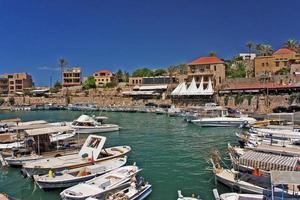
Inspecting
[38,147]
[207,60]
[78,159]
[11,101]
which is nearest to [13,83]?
[11,101]

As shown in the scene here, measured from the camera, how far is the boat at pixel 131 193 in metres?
18.1

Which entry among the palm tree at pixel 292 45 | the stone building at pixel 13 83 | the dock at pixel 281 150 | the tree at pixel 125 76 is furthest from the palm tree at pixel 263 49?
the stone building at pixel 13 83

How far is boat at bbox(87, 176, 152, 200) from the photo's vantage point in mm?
18078

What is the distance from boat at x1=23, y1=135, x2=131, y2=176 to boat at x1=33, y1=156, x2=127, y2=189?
2.39 ft

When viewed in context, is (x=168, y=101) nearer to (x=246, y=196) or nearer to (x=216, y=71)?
(x=216, y=71)

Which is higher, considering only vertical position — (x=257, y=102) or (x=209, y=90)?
(x=209, y=90)

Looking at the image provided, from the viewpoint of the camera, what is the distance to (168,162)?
29156 millimetres

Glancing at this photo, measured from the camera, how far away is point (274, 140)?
31266 mm

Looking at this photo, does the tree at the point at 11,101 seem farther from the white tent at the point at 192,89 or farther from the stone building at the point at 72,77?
the white tent at the point at 192,89

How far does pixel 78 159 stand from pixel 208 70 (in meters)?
71.7

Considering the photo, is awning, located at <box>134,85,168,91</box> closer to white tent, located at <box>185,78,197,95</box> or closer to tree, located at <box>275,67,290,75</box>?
white tent, located at <box>185,78,197,95</box>

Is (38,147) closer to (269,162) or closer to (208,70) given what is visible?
(269,162)

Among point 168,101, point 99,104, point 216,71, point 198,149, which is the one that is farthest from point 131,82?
point 198,149

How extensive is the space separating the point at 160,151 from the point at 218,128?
20370 mm
